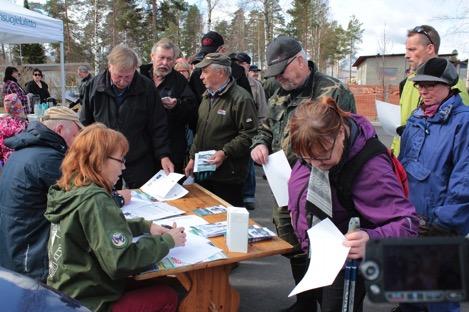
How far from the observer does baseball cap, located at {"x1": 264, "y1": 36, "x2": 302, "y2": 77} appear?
266 centimetres

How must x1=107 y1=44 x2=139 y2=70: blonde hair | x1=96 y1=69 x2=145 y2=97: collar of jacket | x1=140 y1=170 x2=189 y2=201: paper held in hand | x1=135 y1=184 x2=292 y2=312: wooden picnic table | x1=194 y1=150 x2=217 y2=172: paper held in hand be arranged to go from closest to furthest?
x1=135 y1=184 x2=292 y2=312: wooden picnic table
x1=140 y1=170 x2=189 y2=201: paper held in hand
x1=107 y1=44 x2=139 y2=70: blonde hair
x1=194 y1=150 x2=217 y2=172: paper held in hand
x1=96 y1=69 x2=145 y2=97: collar of jacket

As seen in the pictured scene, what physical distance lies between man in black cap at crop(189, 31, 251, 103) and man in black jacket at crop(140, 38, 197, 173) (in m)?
0.35

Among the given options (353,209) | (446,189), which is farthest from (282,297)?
(353,209)

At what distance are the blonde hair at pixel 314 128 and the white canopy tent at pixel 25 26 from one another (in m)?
7.86

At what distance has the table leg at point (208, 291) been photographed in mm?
2393

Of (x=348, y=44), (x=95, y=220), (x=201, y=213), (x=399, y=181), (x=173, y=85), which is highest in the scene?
(x=348, y=44)

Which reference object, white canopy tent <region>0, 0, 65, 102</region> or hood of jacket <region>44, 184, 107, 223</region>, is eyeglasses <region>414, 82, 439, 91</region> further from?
white canopy tent <region>0, 0, 65, 102</region>

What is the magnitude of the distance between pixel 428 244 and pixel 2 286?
5.10 ft

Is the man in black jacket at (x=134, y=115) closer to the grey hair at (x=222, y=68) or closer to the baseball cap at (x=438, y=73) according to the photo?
the grey hair at (x=222, y=68)

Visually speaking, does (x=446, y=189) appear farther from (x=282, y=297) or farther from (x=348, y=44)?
(x=348, y=44)

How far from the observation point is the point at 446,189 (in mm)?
2529

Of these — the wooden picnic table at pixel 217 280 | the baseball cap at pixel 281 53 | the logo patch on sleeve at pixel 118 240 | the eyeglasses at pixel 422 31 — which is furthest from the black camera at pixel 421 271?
the eyeglasses at pixel 422 31

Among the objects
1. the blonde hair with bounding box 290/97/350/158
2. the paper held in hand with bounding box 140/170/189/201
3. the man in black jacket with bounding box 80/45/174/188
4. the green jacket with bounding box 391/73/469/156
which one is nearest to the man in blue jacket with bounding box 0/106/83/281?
the paper held in hand with bounding box 140/170/189/201

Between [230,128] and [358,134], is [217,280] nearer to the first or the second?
[358,134]
